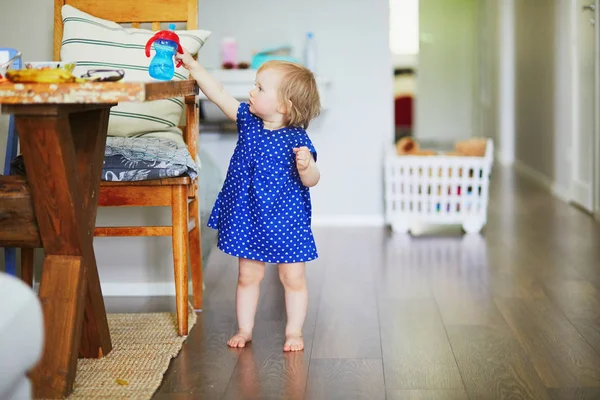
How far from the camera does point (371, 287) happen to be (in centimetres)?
293

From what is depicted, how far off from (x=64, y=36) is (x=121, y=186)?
0.56 m

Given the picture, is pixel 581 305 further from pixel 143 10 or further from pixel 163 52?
pixel 143 10

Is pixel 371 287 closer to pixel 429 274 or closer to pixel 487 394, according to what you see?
pixel 429 274

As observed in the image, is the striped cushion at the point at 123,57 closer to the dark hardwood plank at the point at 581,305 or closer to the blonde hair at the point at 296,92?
the blonde hair at the point at 296,92

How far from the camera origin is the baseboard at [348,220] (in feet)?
14.3

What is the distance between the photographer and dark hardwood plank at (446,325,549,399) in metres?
1.88

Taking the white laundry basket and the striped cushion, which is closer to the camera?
the striped cushion

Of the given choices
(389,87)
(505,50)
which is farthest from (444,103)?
(389,87)

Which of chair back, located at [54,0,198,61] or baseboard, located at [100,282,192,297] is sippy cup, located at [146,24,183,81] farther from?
baseboard, located at [100,282,192,297]

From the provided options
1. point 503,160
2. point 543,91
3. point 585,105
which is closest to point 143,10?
point 585,105

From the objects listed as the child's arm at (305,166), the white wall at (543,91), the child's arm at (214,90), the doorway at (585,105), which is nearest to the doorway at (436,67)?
the white wall at (543,91)

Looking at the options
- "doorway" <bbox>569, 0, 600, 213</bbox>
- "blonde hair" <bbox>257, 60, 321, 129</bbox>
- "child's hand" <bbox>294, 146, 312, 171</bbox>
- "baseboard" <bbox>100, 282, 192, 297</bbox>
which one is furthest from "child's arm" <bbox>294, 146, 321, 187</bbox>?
"doorway" <bbox>569, 0, 600, 213</bbox>

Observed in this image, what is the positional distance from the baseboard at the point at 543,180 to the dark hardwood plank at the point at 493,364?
2918 mm

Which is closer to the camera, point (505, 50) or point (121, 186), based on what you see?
point (121, 186)
